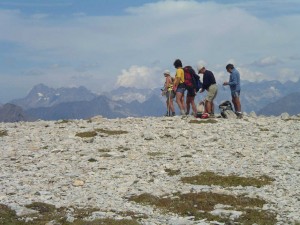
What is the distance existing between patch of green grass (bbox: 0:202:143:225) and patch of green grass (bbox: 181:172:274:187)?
16.7ft

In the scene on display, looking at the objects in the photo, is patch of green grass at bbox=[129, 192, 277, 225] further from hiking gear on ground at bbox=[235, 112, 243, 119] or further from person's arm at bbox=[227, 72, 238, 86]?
hiking gear on ground at bbox=[235, 112, 243, 119]

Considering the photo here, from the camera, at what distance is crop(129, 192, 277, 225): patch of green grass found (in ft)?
50.1

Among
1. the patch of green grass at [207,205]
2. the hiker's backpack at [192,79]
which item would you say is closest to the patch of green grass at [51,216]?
A: the patch of green grass at [207,205]

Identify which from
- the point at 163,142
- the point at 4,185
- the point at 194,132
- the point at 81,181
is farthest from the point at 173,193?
the point at 194,132

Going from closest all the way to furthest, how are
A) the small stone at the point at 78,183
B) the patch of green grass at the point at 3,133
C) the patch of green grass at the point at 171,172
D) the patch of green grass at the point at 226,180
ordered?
1. the small stone at the point at 78,183
2. the patch of green grass at the point at 226,180
3. the patch of green grass at the point at 171,172
4. the patch of green grass at the point at 3,133

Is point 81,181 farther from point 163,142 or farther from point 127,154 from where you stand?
point 163,142

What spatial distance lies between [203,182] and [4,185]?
786cm

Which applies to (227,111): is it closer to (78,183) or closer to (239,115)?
(239,115)

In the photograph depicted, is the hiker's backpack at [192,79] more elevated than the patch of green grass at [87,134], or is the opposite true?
the hiker's backpack at [192,79]

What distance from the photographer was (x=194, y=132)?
1286 inches

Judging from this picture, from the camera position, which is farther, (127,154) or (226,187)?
(127,154)

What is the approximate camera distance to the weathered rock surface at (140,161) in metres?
17.6

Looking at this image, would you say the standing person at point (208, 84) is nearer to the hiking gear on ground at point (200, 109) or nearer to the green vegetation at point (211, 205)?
the hiking gear on ground at point (200, 109)

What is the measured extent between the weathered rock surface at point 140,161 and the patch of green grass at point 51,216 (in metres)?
0.49
